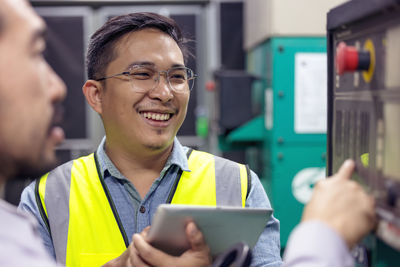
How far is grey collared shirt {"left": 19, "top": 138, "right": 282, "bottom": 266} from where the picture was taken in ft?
4.59

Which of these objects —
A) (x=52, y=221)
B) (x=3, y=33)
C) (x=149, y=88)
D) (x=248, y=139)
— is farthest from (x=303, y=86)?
(x=3, y=33)

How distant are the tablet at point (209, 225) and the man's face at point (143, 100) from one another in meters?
0.50

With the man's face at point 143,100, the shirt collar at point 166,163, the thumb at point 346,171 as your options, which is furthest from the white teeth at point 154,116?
the thumb at point 346,171

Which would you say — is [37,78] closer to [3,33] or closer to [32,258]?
[3,33]

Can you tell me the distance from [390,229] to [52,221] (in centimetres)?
101

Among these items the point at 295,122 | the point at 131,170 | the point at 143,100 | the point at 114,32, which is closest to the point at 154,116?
the point at 143,100

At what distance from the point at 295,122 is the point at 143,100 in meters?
1.50

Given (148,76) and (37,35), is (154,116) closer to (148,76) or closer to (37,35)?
(148,76)

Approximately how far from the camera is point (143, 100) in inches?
58.6

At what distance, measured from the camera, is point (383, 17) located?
763 millimetres

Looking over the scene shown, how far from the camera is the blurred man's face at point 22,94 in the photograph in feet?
2.43

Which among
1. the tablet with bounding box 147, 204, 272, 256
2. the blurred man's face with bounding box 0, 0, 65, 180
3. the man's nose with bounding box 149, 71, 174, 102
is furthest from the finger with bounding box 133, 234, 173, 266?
the man's nose with bounding box 149, 71, 174, 102

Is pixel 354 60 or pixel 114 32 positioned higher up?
pixel 114 32

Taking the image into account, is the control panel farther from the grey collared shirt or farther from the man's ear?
the man's ear
